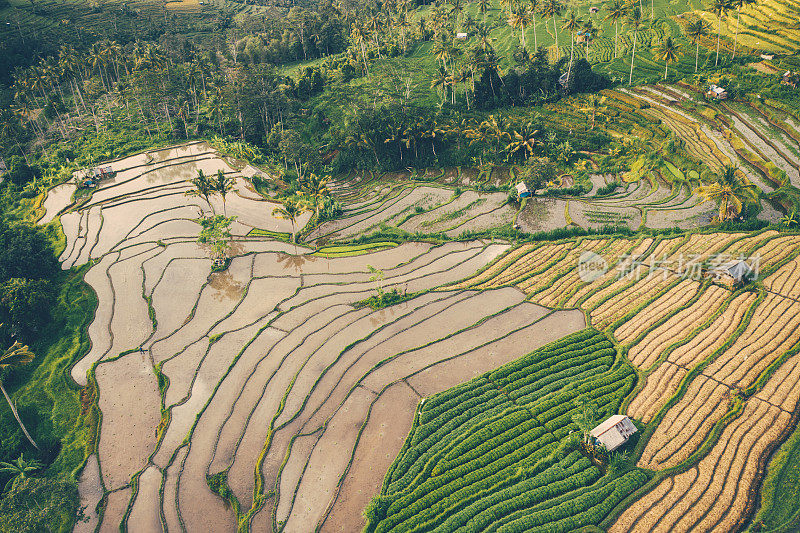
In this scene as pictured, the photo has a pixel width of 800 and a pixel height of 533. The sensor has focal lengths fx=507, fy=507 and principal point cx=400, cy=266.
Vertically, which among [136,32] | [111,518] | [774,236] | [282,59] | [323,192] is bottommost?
[111,518]

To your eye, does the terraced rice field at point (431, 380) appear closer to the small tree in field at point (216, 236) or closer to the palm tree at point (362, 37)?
the small tree in field at point (216, 236)

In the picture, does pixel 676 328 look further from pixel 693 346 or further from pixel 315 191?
pixel 315 191

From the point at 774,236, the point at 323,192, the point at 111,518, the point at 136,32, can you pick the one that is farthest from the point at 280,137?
the point at 136,32

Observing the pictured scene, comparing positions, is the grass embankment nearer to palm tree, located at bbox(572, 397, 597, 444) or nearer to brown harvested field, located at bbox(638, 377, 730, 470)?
palm tree, located at bbox(572, 397, 597, 444)

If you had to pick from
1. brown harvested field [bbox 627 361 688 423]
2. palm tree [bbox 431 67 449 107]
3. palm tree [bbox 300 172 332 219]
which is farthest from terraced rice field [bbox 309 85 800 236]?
brown harvested field [bbox 627 361 688 423]

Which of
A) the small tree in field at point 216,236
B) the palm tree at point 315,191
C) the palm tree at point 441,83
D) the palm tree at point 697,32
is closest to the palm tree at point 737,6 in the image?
the palm tree at point 697,32

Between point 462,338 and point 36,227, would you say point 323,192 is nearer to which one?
point 462,338
